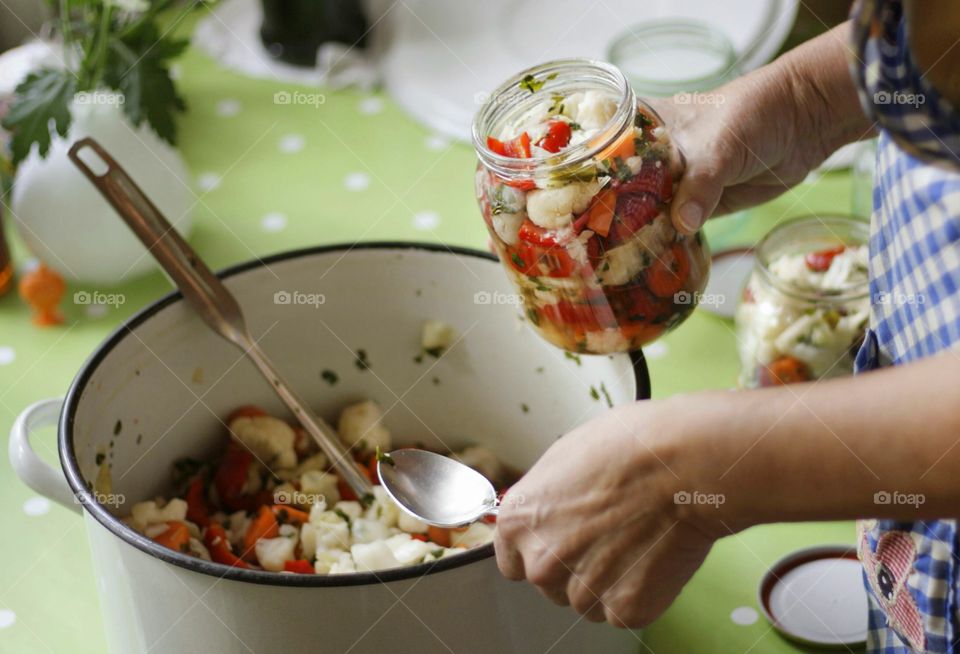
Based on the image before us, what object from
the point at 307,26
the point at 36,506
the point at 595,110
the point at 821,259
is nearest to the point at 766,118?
the point at 595,110

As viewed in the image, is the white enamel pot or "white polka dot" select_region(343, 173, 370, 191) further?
"white polka dot" select_region(343, 173, 370, 191)

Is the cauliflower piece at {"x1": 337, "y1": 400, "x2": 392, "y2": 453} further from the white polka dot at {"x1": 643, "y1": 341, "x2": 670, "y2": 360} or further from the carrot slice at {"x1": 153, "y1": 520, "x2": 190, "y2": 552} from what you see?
the white polka dot at {"x1": 643, "y1": 341, "x2": 670, "y2": 360}

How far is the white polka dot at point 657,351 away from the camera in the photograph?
35.6 inches

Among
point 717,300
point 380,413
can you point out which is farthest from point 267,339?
point 717,300

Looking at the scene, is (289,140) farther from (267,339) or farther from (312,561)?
(312,561)

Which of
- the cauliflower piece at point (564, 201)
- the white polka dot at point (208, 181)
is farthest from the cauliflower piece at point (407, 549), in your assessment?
the white polka dot at point (208, 181)

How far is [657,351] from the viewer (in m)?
0.91

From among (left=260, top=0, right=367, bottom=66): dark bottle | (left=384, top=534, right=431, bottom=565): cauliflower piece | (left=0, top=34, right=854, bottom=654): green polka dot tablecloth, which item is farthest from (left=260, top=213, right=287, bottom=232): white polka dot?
(left=384, top=534, right=431, bottom=565): cauliflower piece

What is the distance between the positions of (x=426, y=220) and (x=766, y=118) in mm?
446

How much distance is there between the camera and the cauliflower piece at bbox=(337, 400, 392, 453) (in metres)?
0.76

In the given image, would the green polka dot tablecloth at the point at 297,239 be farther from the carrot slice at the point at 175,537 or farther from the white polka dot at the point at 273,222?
the carrot slice at the point at 175,537

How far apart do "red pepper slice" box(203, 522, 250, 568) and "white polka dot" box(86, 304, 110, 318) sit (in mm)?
331

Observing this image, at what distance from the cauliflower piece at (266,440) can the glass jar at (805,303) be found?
1.12ft

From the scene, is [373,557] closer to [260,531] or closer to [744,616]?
[260,531]
